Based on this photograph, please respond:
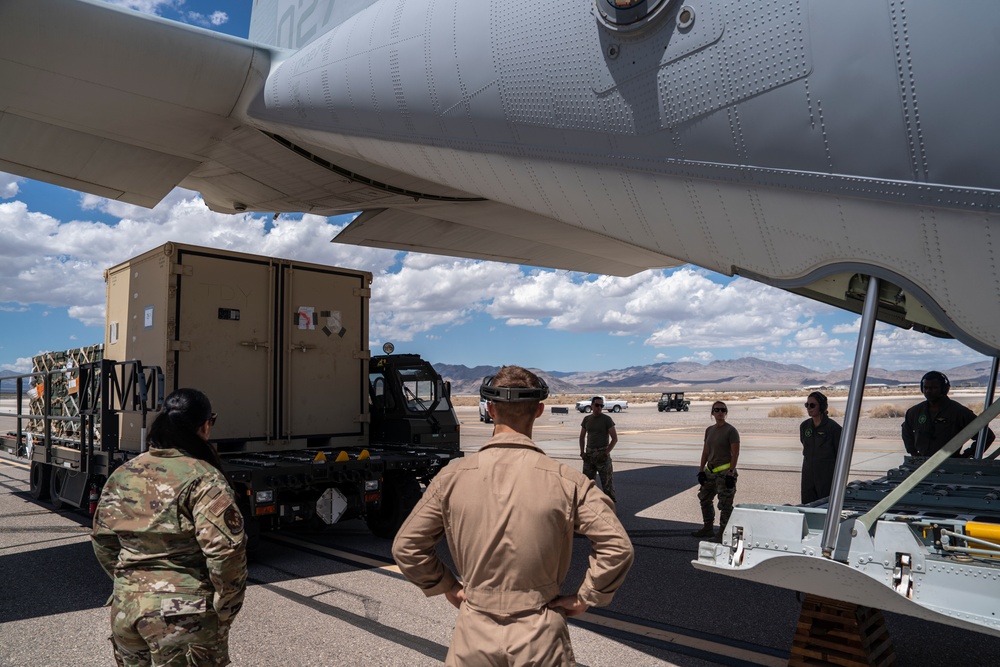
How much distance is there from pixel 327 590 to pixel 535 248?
25.4 feet

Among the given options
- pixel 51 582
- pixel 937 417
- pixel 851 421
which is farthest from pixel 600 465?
pixel 851 421

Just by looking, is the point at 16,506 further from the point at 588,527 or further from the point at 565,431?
the point at 565,431

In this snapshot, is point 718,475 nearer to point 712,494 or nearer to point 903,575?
point 712,494

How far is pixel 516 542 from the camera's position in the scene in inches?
84.7

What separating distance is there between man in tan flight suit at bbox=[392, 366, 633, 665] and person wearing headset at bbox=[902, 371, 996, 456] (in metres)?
6.31

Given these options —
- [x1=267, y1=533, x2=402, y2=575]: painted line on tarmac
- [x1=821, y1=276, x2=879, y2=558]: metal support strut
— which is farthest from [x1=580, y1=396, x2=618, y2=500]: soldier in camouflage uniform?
[x1=821, y1=276, x2=879, y2=558]: metal support strut

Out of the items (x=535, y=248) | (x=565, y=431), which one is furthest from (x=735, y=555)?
(x=565, y=431)

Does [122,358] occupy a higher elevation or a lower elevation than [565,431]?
higher

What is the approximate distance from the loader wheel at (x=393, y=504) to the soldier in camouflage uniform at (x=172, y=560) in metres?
5.37

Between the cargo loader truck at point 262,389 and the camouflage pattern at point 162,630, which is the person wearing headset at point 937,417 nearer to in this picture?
the cargo loader truck at point 262,389

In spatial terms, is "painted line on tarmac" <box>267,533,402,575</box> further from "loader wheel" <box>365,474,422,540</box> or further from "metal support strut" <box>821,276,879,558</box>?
"metal support strut" <box>821,276,879,558</box>

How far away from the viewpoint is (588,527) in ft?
7.25

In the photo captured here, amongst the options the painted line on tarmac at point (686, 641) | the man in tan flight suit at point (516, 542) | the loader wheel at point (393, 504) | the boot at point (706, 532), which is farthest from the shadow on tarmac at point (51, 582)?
the boot at point (706, 532)

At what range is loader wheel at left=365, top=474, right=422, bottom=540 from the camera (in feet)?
26.7
